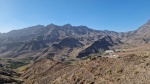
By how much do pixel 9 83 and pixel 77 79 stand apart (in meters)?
30.2

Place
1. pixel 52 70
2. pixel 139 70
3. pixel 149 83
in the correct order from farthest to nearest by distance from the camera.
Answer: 1. pixel 52 70
2. pixel 139 70
3. pixel 149 83

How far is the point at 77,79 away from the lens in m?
56.6

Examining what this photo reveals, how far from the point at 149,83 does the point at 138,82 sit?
282 centimetres

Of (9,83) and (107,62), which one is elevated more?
(107,62)

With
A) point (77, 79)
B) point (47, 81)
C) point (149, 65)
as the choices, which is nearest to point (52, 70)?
point (47, 81)

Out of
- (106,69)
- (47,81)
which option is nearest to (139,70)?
(106,69)

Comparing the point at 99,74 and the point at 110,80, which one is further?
the point at 99,74

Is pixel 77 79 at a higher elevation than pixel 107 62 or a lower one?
lower

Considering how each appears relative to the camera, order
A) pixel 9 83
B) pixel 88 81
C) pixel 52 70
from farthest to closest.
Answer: pixel 52 70, pixel 9 83, pixel 88 81

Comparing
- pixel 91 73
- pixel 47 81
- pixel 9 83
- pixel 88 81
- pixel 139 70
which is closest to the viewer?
pixel 139 70

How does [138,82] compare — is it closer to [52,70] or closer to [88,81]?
[88,81]

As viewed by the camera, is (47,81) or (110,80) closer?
(110,80)

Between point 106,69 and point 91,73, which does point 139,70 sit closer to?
point 106,69

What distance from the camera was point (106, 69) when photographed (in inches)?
2137
